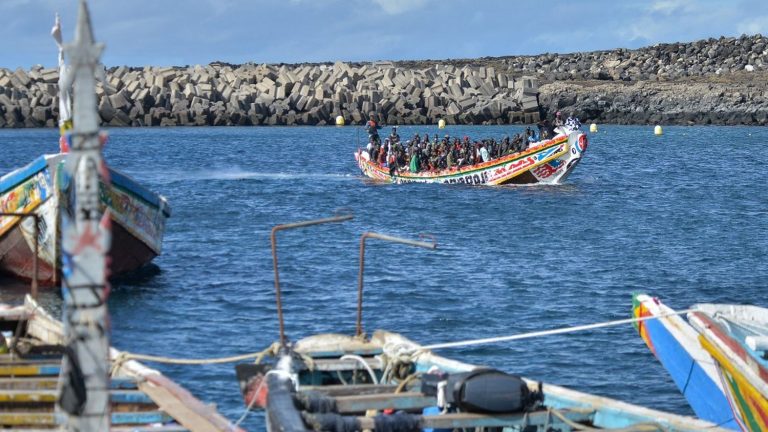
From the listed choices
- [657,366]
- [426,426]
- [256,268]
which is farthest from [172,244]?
[426,426]

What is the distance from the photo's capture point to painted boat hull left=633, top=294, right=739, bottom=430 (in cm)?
1399

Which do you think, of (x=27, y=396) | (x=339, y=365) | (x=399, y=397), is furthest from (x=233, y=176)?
(x=399, y=397)

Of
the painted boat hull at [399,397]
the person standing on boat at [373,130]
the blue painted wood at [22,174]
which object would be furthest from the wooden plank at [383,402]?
the person standing on boat at [373,130]

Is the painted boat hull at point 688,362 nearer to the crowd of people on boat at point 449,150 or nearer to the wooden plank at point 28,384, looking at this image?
the wooden plank at point 28,384

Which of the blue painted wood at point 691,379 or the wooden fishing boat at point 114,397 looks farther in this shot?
the blue painted wood at point 691,379

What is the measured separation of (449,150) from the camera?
48.4 meters

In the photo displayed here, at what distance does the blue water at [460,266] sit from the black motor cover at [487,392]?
328 centimetres

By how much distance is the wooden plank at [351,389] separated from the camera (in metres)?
11.4

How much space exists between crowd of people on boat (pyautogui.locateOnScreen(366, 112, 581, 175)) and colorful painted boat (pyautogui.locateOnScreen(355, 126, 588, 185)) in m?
0.33

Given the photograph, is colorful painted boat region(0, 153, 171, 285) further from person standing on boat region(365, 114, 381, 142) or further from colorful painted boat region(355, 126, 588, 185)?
person standing on boat region(365, 114, 381, 142)

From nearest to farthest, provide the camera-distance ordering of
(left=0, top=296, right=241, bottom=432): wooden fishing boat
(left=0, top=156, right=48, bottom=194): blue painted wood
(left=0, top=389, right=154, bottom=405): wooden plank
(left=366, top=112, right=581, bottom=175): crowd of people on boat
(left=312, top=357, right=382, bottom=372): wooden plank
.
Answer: (left=0, top=296, right=241, bottom=432): wooden fishing boat < (left=0, top=389, right=154, bottom=405): wooden plank < (left=312, top=357, right=382, bottom=372): wooden plank < (left=0, top=156, right=48, bottom=194): blue painted wood < (left=366, top=112, right=581, bottom=175): crowd of people on boat

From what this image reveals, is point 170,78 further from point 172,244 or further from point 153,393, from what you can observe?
point 153,393

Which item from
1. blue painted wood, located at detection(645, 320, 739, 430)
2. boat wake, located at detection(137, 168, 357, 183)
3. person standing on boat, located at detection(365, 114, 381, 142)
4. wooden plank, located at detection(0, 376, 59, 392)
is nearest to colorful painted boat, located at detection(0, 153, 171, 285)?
wooden plank, located at detection(0, 376, 59, 392)

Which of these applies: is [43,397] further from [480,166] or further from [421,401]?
[480,166]
